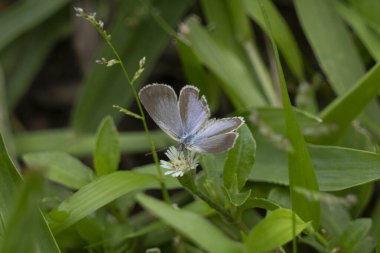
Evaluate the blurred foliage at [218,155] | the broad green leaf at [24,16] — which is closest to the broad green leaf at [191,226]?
the blurred foliage at [218,155]

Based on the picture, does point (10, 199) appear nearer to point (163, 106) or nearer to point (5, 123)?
point (163, 106)

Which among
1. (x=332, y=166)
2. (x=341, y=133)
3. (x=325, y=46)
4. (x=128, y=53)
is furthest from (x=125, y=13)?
(x=332, y=166)

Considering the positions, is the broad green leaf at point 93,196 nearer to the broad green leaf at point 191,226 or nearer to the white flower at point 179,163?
the white flower at point 179,163

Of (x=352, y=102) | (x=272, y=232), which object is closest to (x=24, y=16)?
(x=352, y=102)

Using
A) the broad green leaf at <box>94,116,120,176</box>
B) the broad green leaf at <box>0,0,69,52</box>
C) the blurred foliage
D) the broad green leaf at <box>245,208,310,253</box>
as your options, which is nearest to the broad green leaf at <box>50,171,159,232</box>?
the blurred foliage

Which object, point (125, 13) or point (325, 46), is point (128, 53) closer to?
point (125, 13)
